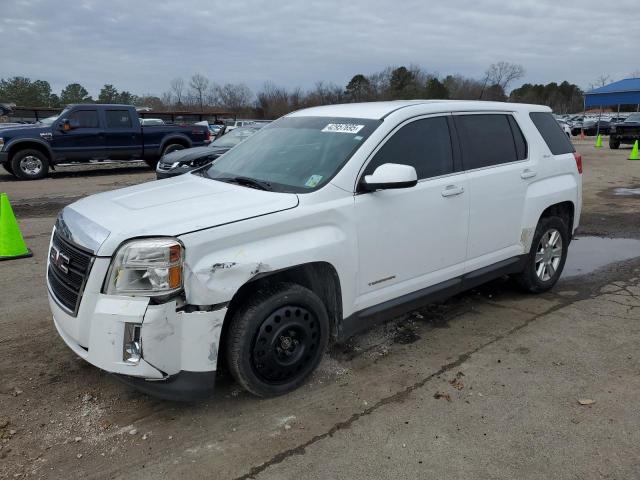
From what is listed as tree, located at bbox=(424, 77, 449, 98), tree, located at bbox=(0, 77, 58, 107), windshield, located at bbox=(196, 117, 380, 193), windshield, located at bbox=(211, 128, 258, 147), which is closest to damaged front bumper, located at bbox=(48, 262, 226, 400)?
windshield, located at bbox=(196, 117, 380, 193)

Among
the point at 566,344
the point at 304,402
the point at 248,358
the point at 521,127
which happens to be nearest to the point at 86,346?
the point at 248,358

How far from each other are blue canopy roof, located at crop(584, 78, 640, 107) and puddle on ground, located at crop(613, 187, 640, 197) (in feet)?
123

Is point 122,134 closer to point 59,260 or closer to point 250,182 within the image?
point 250,182

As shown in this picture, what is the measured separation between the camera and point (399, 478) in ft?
8.63

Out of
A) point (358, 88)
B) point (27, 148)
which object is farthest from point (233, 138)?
point (358, 88)

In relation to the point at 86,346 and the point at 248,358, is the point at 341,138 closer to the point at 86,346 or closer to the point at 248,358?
the point at 248,358

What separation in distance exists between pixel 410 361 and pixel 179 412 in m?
1.66

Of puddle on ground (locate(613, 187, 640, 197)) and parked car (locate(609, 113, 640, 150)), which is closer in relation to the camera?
puddle on ground (locate(613, 187, 640, 197))

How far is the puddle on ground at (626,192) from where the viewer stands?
11.9 meters

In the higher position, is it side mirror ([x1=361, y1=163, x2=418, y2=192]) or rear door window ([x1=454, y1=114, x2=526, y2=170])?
rear door window ([x1=454, y1=114, x2=526, y2=170])

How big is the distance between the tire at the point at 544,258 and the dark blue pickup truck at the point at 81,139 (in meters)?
13.3

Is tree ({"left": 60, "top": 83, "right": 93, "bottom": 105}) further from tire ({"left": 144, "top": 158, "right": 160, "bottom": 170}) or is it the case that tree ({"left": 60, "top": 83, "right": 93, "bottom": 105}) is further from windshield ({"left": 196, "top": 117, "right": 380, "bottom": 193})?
windshield ({"left": 196, "top": 117, "right": 380, "bottom": 193})

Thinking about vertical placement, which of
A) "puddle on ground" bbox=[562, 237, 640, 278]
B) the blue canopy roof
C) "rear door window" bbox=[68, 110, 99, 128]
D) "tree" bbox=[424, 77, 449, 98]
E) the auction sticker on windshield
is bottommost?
"puddle on ground" bbox=[562, 237, 640, 278]

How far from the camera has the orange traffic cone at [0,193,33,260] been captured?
6.46 metres
